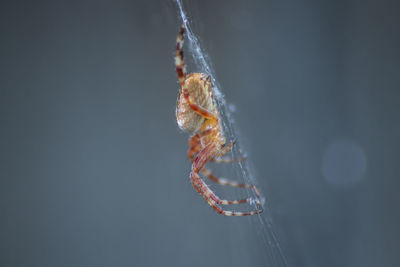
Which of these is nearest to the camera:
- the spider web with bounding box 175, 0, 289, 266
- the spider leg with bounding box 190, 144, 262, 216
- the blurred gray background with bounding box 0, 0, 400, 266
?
the spider web with bounding box 175, 0, 289, 266

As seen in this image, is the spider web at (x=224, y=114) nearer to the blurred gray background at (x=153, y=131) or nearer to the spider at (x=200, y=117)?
the spider at (x=200, y=117)

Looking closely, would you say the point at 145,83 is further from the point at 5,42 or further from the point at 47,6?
the point at 5,42

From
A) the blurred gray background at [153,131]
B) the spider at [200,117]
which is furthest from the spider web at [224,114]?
the blurred gray background at [153,131]

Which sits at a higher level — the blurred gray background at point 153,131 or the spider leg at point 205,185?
the blurred gray background at point 153,131

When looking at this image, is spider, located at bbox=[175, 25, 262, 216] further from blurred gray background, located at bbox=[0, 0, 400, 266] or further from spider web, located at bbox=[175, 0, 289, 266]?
blurred gray background, located at bbox=[0, 0, 400, 266]

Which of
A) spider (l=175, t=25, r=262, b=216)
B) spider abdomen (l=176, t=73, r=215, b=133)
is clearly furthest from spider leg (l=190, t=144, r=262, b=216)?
spider abdomen (l=176, t=73, r=215, b=133)

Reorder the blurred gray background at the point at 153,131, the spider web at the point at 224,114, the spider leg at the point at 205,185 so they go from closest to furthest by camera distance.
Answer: the spider web at the point at 224,114
the spider leg at the point at 205,185
the blurred gray background at the point at 153,131

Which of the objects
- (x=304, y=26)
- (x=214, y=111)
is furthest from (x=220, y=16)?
(x=214, y=111)
